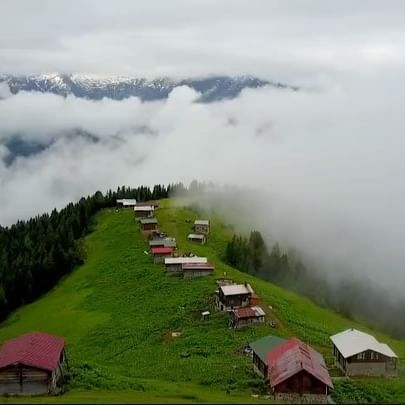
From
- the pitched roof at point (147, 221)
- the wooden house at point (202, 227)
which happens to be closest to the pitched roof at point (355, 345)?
the wooden house at point (202, 227)

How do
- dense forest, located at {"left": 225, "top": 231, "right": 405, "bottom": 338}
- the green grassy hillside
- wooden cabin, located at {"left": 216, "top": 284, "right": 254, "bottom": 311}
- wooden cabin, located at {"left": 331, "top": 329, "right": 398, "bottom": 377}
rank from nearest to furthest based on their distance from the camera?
the green grassy hillside
wooden cabin, located at {"left": 331, "top": 329, "right": 398, "bottom": 377}
wooden cabin, located at {"left": 216, "top": 284, "right": 254, "bottom": 311}
dense forest, located at {"left": 225, "top": 231, "right": 405, "bottom": 338}

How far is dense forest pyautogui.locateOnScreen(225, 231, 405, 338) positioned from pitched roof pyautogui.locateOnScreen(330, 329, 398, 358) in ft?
187

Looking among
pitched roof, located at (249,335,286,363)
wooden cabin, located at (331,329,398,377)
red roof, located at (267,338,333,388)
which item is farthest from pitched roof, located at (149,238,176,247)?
red roof, located at (267,338,333,388)

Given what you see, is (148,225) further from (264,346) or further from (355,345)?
(264,346)

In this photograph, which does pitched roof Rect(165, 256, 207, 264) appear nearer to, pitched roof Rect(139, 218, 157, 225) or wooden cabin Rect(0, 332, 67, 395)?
pitched roof Rect(139, 218, 157, 225)

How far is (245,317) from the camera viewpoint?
107438 millimetres

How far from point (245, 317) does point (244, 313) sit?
3.99 ft

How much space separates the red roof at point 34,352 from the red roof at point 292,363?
24.1m

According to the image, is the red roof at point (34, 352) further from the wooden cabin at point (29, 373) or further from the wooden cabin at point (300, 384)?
the wooden cabin at point (300, 384)

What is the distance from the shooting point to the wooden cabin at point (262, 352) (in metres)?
79.4

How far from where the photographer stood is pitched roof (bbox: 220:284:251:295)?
11675 centimetres

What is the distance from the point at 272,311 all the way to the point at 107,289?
142 ft

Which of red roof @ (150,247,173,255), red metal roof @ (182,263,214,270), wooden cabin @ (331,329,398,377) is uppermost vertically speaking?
wooden cabin @ (331,329,398,377)

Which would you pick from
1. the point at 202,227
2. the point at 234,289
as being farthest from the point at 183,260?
the point at 202,227
